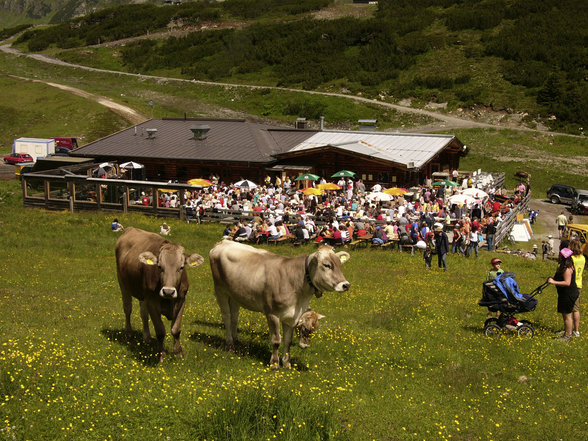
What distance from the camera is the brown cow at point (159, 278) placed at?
38.3 ft

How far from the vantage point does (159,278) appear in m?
12.1

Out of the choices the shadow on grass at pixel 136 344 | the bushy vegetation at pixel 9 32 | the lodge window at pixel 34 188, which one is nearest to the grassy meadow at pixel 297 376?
the shadow on grass at pixel 136 344

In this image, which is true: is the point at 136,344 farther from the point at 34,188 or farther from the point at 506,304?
the point at 34,188

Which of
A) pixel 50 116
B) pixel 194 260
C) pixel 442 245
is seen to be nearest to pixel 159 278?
pixel 194 260

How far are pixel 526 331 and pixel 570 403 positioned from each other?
409 centimetres

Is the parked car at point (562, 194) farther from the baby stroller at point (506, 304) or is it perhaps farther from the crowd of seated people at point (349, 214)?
the baby stroller at point (506, 304)

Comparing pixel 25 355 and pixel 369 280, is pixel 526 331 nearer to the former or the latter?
pixel 369 280

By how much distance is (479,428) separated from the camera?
34.5 feet

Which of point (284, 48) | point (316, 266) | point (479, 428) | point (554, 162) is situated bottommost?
point (554, 162)

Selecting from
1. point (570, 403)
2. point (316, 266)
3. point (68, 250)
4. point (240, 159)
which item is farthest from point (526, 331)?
point (240, 159)

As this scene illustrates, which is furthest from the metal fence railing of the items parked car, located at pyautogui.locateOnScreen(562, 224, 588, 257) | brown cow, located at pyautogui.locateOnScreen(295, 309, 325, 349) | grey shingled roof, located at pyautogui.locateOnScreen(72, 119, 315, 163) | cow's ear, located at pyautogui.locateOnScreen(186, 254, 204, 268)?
cow's ear, located at pyautogui.locateOnScreen(186, 254, 204, 268)

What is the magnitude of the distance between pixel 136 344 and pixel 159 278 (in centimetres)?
243

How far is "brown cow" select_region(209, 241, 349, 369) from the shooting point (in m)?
11.7

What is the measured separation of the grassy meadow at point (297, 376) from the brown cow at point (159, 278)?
2.63 ft
